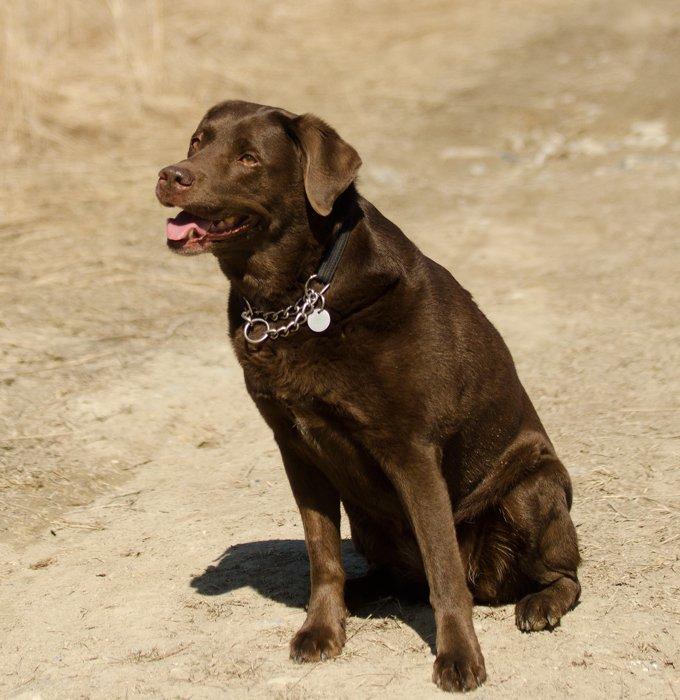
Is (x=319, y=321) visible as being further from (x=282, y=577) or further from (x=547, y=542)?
(x=282, y=577)

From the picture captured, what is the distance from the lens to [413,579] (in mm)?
4156

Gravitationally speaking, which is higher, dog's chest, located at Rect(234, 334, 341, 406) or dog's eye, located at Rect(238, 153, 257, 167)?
dog's eye, located at Rect(238, 153, 257, 167)

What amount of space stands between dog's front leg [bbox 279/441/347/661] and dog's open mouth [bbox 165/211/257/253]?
0.72 meters

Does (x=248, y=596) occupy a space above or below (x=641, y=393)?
above

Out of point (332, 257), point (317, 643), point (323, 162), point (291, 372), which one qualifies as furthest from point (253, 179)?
point (317, 643)

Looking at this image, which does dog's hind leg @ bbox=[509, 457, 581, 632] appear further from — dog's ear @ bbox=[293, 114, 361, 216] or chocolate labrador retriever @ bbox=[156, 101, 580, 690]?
dog's ear @ bbox=[293, 114, 361, 216]

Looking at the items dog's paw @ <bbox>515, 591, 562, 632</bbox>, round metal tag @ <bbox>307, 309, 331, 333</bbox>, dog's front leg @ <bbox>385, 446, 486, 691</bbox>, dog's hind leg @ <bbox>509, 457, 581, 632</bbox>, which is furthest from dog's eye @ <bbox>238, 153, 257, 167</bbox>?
dog's paw @ <bbox>515, 591, 562, 632</bbox>

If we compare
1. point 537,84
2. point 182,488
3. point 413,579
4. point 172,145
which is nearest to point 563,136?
point 537,84

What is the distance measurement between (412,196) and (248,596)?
20.5ft

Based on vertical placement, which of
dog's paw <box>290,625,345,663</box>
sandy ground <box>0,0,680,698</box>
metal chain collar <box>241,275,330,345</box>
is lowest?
sandy ground <box>0,0,680,698</box>

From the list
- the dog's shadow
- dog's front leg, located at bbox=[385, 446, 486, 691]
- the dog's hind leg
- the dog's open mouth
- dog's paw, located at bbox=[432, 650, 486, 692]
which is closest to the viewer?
dog's paw, located at bbox=[432, 650, 486, 692]

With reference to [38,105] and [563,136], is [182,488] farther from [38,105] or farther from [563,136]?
[563,136]

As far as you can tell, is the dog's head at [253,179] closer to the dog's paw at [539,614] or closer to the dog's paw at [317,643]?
the dog's paw at [317,643]

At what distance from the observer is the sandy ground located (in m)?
3.80
